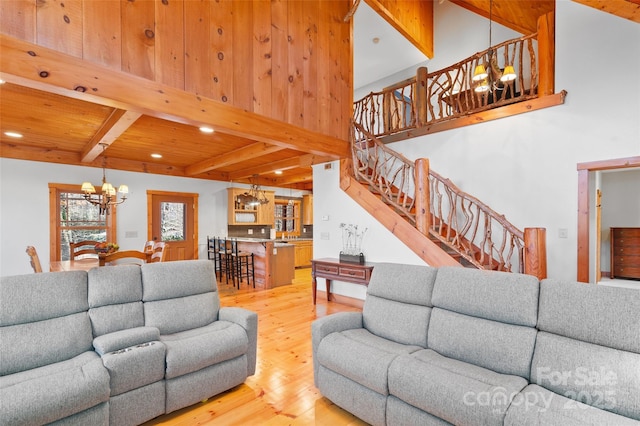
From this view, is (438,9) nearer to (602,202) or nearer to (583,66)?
(583,66)

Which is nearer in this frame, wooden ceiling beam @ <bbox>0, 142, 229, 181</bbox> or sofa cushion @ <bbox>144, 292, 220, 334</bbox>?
sofa cushion @ <bbox>144, 292, 220, 334</bbox>

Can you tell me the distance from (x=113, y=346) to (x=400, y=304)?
210cm

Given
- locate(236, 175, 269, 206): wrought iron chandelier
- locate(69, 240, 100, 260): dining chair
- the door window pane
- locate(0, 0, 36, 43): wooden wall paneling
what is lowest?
locate(69, 240, 100, 260): dining chair

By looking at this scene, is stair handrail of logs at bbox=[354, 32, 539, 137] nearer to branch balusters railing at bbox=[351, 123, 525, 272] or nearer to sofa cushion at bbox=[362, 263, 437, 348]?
branch balusters railing at bbox=[351, 123, 525, 272]

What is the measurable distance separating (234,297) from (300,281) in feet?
6.00

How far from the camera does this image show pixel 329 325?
2395 millimetres

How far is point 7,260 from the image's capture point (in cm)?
516

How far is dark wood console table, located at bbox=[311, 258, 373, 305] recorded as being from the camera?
14.1ft

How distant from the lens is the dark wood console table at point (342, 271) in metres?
4.31

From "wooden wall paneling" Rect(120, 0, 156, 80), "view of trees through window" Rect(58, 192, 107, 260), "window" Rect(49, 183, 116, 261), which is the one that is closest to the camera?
"wooden wall paneling" Rect(120, 0, 156, 80)

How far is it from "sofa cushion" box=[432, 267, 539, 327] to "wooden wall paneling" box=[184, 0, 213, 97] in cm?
309

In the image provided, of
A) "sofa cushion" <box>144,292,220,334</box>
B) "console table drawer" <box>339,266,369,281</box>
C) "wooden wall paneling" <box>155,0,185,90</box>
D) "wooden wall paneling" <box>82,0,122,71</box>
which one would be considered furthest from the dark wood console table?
"wooden wall paneling" <box>82,0,122,71</box>

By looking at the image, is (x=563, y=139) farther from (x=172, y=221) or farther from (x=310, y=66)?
(x=172, y=221)

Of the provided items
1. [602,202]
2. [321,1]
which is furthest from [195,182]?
[602,202]
